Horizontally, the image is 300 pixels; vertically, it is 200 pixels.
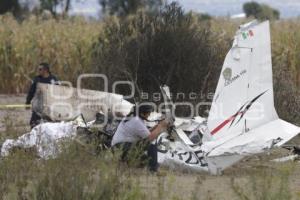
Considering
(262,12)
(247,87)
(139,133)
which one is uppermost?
(247,87)

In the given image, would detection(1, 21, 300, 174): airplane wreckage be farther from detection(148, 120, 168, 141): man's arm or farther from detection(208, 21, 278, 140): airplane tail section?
detection(148, 120, 168, 141): man's arm

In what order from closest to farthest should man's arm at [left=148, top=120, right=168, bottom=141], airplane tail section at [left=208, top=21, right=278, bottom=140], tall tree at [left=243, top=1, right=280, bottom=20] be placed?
1. man's arm at [left=148, top=120, right=168, bottom=141]
2. airplane tail section at [left=208, top=21, right=278, bottom=140]
3. tall tree at [left=243, top=1, right=280, bottom=20]

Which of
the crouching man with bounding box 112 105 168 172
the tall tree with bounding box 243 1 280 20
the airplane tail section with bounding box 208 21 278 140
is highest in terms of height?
the airplane tail section with bounding box 208 21 278 140

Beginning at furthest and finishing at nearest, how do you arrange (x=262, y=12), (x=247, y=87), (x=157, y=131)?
1. (x=262, y=12)
2. (x=247, y=87)
3. (x=157, y=131)

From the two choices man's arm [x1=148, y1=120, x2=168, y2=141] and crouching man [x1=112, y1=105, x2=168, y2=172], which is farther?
man's arm [x1=148, y1=120, x2=168, y2=141]

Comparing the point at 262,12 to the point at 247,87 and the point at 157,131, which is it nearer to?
the point at 247,87

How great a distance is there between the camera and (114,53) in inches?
648

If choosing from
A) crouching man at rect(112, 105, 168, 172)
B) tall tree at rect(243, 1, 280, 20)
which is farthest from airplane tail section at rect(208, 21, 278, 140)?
tall tree at rect(243, 1, 280, 20)

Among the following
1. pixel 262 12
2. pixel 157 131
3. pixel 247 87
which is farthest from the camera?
pixel 262 12

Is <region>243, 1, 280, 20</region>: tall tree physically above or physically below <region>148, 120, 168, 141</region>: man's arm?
below

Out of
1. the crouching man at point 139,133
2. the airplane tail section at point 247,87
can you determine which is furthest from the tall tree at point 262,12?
the crouching man at point 139,133

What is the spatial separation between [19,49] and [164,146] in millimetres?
11825

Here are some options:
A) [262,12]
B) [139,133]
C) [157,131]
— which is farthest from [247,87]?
[262,12]

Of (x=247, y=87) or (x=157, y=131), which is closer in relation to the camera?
(x=157, y=131)
